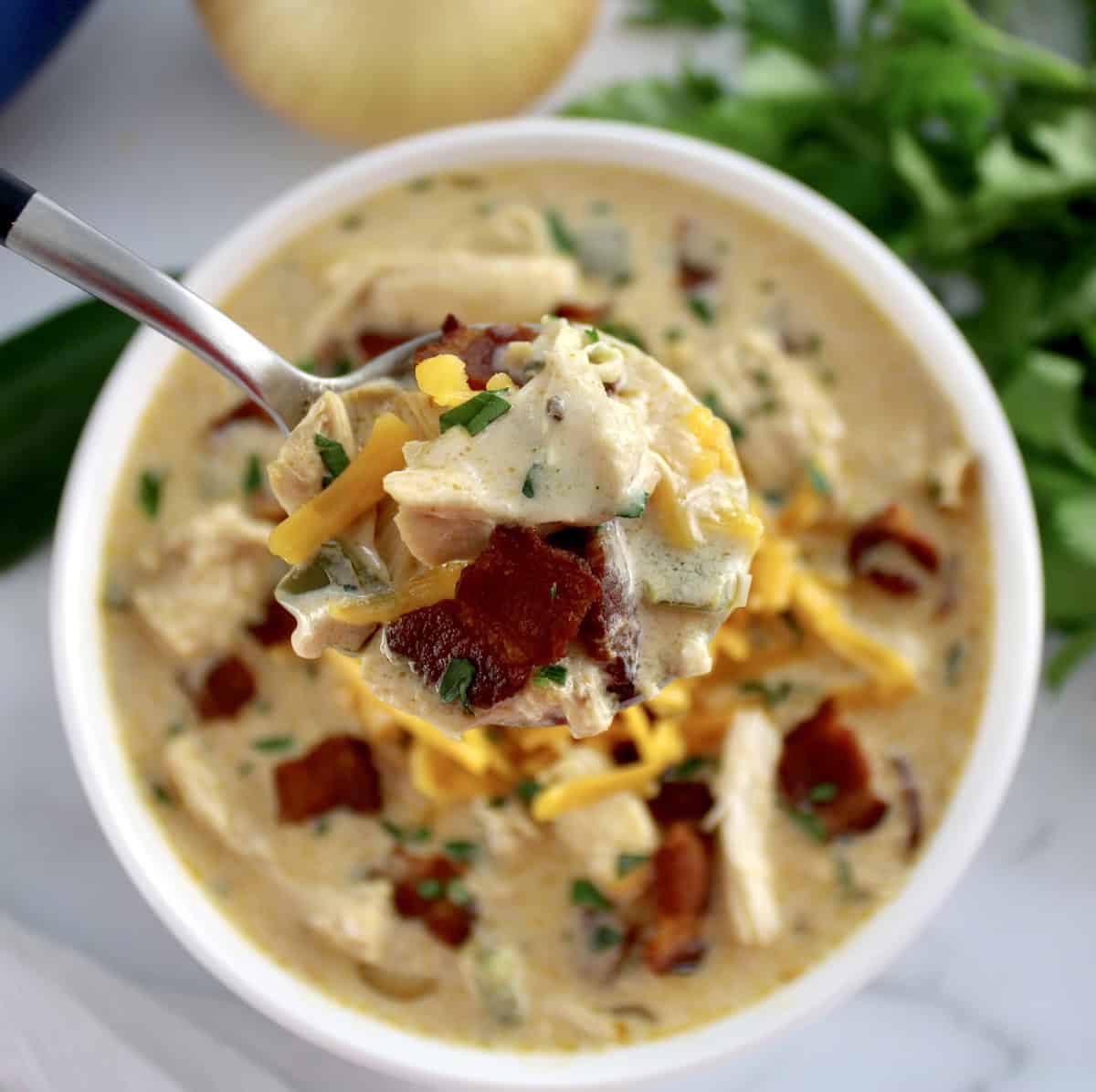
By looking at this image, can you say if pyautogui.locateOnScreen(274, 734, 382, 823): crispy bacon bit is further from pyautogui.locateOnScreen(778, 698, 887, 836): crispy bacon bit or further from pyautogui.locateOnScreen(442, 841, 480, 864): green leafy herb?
pyautogui.locateOnScreen(778, 698, 887, 836): crispy bacon bit

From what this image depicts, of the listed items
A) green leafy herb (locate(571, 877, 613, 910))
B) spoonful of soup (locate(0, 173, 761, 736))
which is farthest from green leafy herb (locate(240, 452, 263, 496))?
green leafy herb (locate(571, 877, 613, 910))

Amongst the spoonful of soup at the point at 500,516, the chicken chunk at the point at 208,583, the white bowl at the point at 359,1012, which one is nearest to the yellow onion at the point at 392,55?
the white bowl at the point at 359,1012

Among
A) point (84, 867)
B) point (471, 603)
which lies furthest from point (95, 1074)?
point (471, 603)

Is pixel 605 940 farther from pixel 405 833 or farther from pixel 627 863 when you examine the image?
pixel 405 833

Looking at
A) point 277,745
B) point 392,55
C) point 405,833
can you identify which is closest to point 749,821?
point 405,833

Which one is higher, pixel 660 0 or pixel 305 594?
pixel 305 594

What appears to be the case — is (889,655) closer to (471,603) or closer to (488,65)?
(471,603)
